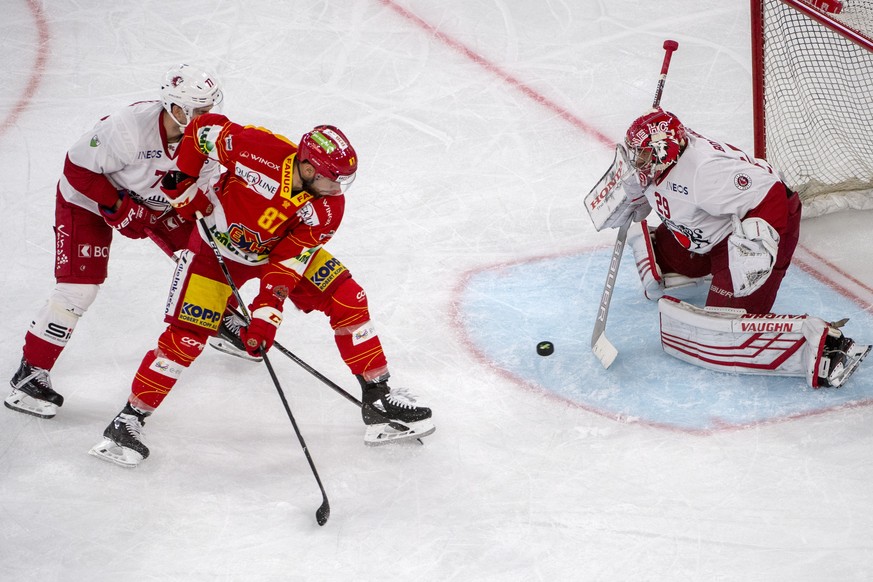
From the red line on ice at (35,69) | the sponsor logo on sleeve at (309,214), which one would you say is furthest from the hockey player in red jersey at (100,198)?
the red line on ice at (35,69)

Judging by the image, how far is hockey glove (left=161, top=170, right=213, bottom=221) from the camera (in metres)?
3.48

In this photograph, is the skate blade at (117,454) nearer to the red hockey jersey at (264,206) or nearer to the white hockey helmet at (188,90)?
the red hockey jersey at (264,206)

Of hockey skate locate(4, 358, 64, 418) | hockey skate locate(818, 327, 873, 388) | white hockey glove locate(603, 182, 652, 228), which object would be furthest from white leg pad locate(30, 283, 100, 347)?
hockey skate locate(818, 327, 873, 388)

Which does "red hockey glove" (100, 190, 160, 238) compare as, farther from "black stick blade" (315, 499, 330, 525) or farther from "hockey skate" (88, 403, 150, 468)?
"black stick blade" (315, 499, 330, 525)

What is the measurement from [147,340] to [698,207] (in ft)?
7.42

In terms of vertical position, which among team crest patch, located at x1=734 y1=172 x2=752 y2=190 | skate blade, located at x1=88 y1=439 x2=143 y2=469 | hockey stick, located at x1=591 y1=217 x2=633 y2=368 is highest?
team crest patch, located at x1=734 y1=172 x2=752 y2=190

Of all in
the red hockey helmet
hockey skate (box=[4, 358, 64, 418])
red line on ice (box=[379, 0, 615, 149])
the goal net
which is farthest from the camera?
red line on ice (box=[379, 0, 615, 149])

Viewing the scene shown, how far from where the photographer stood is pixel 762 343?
12.4ft

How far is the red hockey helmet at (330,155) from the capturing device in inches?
123

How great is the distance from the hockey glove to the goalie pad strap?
69.9 inches

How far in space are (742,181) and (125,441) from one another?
7.80 ft

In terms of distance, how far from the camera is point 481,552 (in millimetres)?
3145

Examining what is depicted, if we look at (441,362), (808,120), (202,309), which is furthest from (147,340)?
(808,120)

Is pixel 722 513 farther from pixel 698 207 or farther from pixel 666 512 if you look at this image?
pixel 698 207
